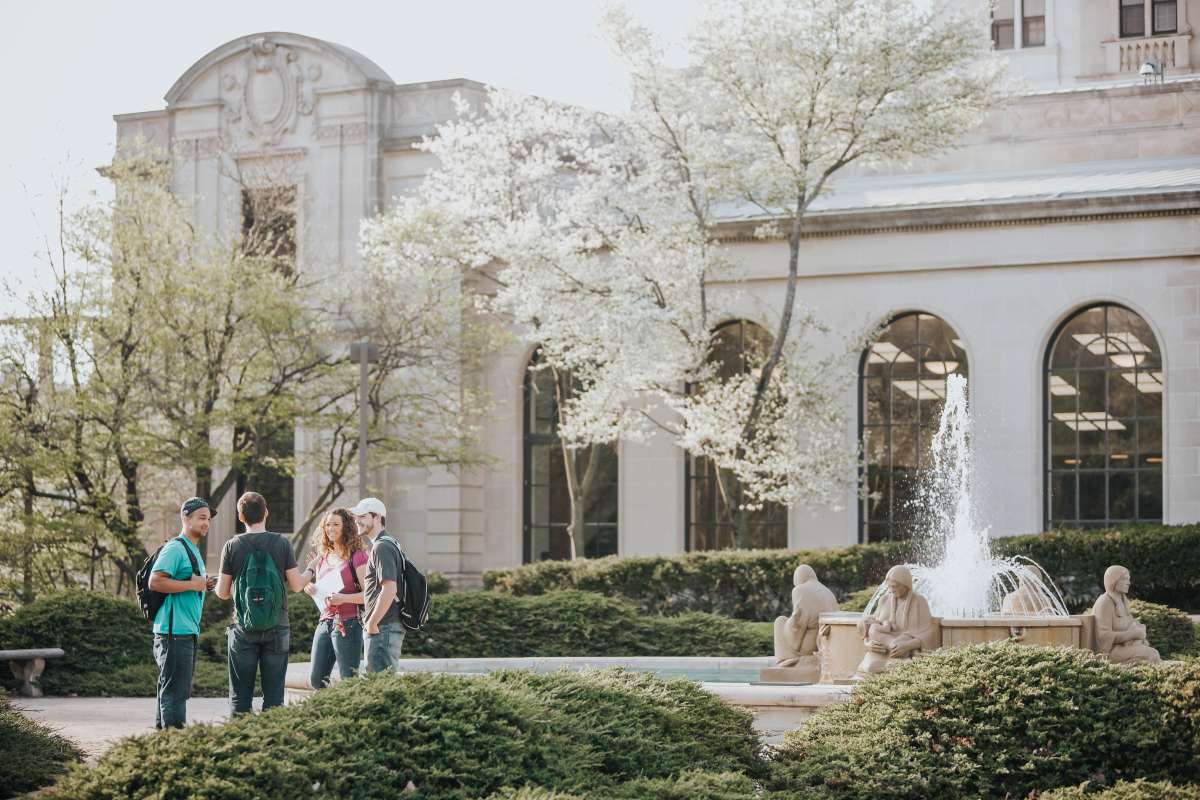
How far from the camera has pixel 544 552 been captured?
3391 centimetres

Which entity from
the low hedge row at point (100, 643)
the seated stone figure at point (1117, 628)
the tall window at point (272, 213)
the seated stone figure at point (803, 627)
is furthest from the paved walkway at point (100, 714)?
the tall window at point (272, 213)

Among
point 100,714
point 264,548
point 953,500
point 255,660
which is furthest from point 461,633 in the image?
point 953,500

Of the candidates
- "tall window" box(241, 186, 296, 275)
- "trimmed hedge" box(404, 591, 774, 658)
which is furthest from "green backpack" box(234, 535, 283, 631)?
"tall window" box(241, 186, 296, 275)

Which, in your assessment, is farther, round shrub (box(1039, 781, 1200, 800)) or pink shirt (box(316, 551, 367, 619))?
pink shirt (box(316, 551, 367, 619))

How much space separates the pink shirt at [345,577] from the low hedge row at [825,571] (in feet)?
44.5

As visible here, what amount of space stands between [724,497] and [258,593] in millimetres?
19689

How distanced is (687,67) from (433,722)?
20.6m

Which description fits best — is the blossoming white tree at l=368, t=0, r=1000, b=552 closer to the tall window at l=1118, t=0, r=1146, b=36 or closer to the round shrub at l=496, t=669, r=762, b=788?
the tall window at l=1118, t=0, r=1146, b=36

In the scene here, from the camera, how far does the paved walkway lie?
1488 cm

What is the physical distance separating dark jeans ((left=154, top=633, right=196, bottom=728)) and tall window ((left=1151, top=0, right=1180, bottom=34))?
1423 inches

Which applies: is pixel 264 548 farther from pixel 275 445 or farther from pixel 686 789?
pixel 275 445

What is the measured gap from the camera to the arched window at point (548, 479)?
33.2 meters

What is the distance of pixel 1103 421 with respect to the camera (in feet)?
93.8

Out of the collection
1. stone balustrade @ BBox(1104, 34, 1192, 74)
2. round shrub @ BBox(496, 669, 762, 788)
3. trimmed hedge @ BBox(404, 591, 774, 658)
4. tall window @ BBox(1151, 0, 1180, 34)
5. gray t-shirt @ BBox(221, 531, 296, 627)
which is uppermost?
tall window @ BBox(1151, 0, 1180, 34)
